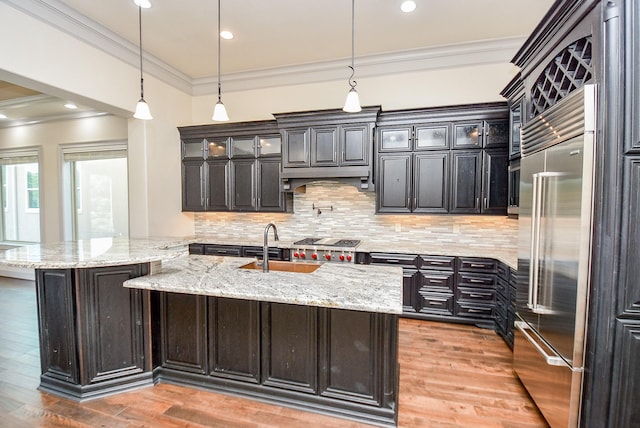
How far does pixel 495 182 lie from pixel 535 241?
5.77 ft

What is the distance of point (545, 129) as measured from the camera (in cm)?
199

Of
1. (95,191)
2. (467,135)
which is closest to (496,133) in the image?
(467,135)

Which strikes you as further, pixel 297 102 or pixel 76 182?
pixel 76 182

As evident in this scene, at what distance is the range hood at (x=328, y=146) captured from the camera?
151 inches

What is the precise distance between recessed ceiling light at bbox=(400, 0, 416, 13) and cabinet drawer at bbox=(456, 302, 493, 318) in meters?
3.29

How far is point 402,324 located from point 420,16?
348 centimetres

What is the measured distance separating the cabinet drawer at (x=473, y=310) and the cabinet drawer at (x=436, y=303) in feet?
0.32

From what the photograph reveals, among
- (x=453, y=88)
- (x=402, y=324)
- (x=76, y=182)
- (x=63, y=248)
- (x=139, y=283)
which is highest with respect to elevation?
(x=453, y=88)

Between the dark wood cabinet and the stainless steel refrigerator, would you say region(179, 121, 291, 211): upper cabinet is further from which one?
the stainless steel refrigerator

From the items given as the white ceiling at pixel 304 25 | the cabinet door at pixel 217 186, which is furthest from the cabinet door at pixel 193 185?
the white ceiling at pixel 304 25

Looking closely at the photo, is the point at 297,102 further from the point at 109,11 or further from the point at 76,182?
the point at 76,182

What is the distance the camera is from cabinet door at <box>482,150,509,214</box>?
137 inches

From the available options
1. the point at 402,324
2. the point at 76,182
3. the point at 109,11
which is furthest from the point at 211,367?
the point at 76,182

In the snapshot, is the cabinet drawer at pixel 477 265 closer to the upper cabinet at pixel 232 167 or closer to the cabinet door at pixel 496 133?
the cabinet door at pixel 496 133
